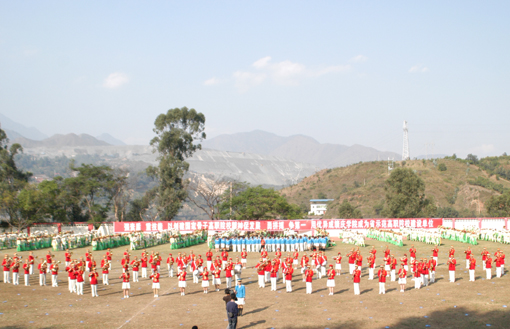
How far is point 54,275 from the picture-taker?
21656 millimetres

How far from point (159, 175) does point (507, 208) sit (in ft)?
175


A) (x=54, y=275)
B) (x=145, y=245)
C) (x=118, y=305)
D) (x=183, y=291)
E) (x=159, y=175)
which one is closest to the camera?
(x=118, y=305)

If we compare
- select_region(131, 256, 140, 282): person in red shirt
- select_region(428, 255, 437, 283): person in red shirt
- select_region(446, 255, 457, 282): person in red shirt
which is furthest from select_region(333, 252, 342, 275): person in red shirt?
select_region(131, 256, 140, 282): person in red shirt

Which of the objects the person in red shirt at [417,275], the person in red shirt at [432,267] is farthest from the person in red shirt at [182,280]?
the person in red shirt at [432,267]

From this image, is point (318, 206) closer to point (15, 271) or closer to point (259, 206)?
point (259, 206)

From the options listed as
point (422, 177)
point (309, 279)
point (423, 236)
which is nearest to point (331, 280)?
point (309, 279)

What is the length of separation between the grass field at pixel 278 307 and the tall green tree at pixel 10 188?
109 feet

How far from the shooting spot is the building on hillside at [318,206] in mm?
107688

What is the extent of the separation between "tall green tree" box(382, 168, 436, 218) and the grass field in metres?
42.0

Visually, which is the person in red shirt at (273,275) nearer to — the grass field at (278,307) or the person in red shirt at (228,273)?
the grass field at (278,307)

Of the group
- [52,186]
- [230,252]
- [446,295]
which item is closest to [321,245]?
[230,252]

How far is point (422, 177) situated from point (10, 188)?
85649 millimetres

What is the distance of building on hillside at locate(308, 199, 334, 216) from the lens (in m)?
108

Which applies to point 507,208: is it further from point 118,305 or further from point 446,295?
point 118,305
